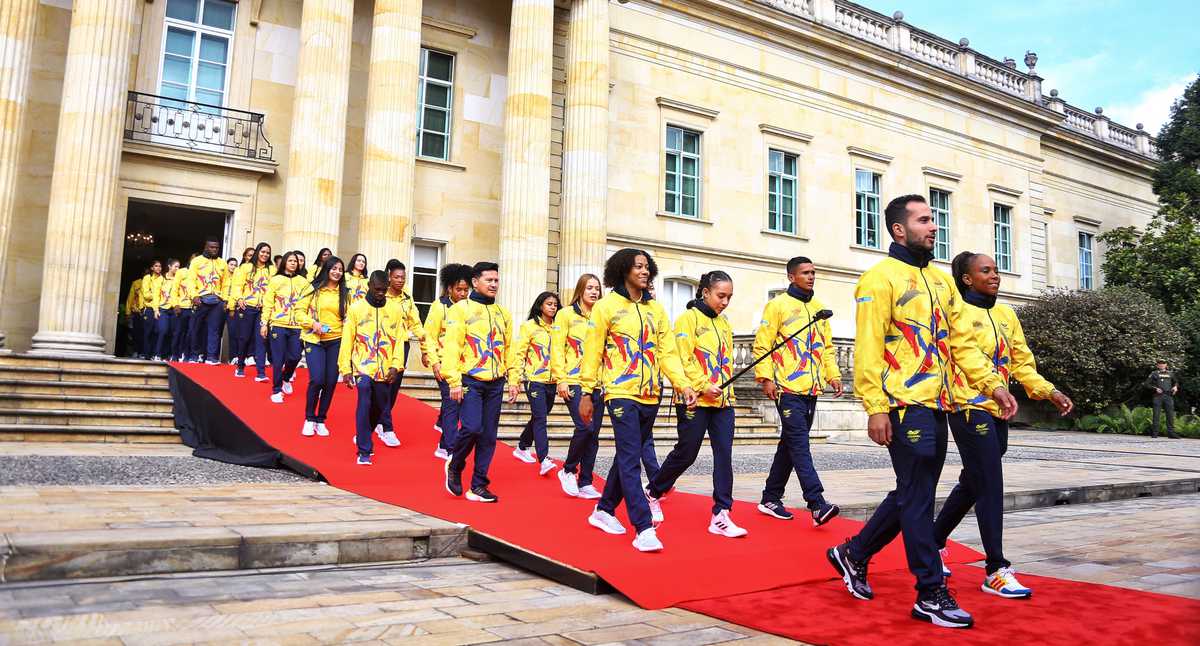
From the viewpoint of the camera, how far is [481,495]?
737 centimetres

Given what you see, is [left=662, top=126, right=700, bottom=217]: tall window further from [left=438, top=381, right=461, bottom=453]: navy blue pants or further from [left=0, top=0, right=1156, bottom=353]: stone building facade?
[left=438, top=381, right=461, bottom=453]: navy blue pants

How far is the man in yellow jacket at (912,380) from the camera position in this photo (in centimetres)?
434

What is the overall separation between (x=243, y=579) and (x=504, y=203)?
1365 centimetres

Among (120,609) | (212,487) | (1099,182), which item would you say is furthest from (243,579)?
(1099,182)

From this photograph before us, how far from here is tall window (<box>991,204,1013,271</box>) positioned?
30.4 metres

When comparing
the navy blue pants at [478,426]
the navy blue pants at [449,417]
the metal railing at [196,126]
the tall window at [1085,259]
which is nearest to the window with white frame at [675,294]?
the metal railing at [196,126]

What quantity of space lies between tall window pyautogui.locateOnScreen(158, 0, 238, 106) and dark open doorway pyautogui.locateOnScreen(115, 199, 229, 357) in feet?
7.92

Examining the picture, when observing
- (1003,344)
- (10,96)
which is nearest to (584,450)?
(1003,344)

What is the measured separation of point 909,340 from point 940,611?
1.36m

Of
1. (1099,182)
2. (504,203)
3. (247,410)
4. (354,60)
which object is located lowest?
(247,410)

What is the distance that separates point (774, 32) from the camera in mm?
24656

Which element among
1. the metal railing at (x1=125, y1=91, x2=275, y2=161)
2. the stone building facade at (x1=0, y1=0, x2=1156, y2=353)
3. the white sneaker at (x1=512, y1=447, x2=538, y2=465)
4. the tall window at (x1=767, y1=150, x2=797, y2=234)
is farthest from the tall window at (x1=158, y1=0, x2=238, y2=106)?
the tall window at (x1=767, y1=150, x2=797, y2=234)

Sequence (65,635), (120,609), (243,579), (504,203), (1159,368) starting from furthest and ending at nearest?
(1159,368)
(504,203)
(243,579)
(120,609)
(65,635)

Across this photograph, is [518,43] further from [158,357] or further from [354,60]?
[158,357]
